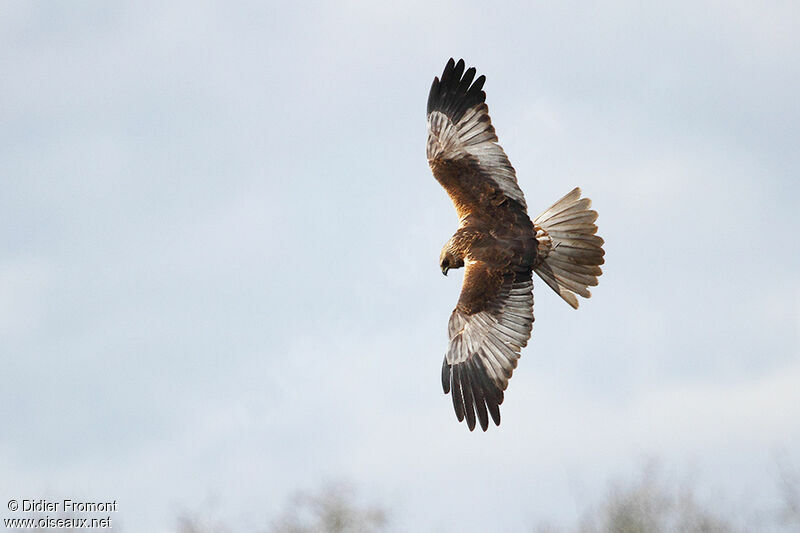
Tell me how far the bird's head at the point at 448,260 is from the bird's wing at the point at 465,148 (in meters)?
0.44

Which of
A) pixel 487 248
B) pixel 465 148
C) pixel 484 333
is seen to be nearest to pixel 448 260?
pixel 487 248

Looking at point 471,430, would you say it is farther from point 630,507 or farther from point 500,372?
point 630,507

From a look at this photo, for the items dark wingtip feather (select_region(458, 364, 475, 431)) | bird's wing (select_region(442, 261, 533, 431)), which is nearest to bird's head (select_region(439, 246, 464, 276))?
bird's wing (select_region(442, 261, 533, 431))

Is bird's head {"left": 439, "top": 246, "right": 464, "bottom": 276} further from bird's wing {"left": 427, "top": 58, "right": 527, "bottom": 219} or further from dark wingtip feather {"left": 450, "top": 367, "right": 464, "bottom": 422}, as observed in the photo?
dark wingtip feather {"left": 450, "top": 367, "right": 464, "bottom": 422}

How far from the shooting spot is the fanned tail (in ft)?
38.5

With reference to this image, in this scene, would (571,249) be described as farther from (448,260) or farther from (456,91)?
(456,91)

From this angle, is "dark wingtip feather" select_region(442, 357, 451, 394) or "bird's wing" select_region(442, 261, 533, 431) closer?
"bird's wing" select_region(442, 261, 533, 431)

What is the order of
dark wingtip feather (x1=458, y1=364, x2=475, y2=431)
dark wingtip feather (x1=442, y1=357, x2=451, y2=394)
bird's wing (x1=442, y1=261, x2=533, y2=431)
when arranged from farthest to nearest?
dark wingtip feather (x1=442, y1=357, x2=451, y2=394) < bird's wing (x1=442, y1=261, x2=533, y2=431) < dark wingtip feather (x1=458, y1=364, x2=475, y2=431)

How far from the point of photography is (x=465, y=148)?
11781mm

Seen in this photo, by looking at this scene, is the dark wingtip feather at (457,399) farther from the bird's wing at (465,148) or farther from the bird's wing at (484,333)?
the bird's wing at (465,148)

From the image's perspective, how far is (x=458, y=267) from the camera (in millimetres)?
11664

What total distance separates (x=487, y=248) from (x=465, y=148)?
3.86 ft

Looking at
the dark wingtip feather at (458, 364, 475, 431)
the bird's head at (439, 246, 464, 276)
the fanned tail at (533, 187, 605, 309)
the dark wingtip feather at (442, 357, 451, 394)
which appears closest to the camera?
the dark wingtip feather at (458, 364, 475, 431)

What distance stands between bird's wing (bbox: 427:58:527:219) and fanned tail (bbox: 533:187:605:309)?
1.53ft
